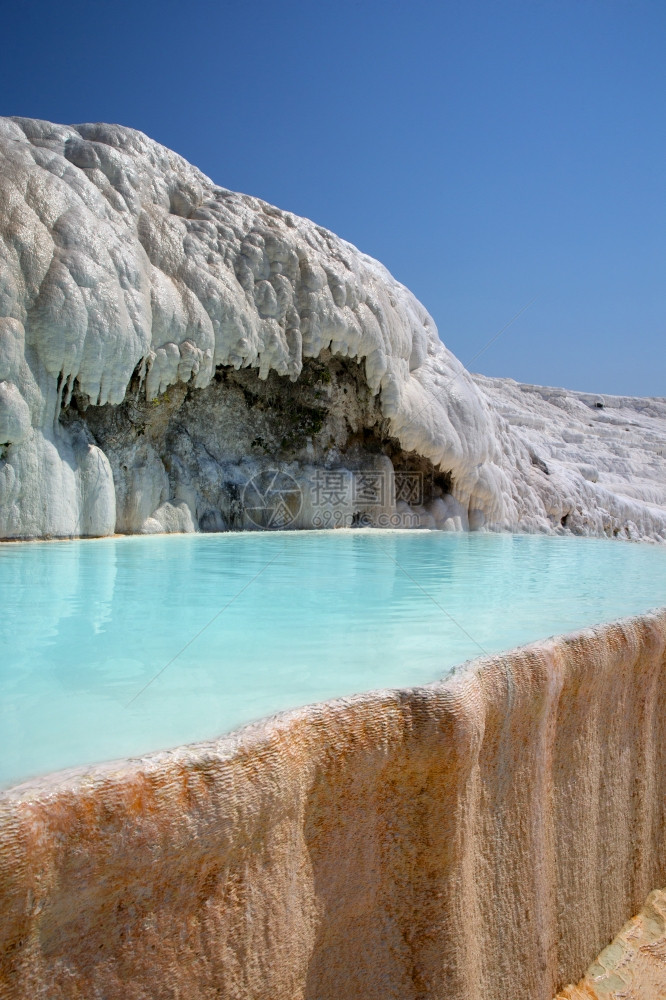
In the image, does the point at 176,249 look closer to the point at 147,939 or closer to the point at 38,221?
the point at 38,221

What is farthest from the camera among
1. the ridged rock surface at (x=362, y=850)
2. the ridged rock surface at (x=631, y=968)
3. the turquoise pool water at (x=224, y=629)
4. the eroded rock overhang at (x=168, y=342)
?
the eroded rock overhang at (x=168, y=342)

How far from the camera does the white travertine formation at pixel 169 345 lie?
6.57m

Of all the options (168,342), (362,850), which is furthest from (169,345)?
(362,850)

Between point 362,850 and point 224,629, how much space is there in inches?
44.5

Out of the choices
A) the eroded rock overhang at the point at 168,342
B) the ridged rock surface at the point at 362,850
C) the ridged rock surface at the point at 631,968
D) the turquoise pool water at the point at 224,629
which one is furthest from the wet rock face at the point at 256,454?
the ridged rock surface at the point at 631,968

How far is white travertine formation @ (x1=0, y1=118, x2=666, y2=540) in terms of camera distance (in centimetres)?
657

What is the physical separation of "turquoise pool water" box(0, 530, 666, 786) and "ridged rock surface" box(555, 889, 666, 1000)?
118cm

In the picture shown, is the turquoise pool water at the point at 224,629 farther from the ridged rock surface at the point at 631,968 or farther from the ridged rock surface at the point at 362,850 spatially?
the ridged rock surface at the point at 631,968

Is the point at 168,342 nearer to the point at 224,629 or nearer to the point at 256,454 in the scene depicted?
the point at 256,454

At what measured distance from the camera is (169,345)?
25.7 ft

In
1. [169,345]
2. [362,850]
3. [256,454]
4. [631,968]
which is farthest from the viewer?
[256,454]

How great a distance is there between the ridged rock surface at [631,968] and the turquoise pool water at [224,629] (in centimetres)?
118

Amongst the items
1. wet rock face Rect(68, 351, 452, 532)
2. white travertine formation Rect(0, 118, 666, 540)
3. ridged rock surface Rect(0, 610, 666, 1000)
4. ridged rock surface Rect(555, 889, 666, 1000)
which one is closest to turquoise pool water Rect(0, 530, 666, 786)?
ridged rock surface Rect(0, 610, 666, 1000)

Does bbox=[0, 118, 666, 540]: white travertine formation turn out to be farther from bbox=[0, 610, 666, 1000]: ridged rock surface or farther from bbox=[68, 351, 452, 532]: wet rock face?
bbox=[0, 610, 666, 1000]: ridged rock surface
